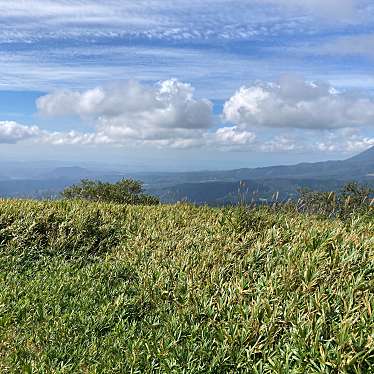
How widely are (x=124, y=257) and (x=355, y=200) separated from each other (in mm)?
9037

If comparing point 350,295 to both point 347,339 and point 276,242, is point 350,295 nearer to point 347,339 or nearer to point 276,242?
point 347,339

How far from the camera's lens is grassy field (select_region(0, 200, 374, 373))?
535 centimetres

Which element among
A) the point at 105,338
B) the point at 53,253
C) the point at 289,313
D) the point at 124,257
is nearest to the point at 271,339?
the point at 289,313

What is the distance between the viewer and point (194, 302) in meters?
6.89

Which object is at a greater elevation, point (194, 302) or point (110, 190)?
point (110, 190)

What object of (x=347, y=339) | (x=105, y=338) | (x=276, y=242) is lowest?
(x=105, y=338)

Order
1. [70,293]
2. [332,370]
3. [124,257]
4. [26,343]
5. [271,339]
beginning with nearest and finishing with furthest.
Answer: [332,370] < [271,339] < [26,343] < [70,293] < [124,257]

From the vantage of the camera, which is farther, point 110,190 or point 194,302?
point 110,190

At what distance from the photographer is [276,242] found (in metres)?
8.43

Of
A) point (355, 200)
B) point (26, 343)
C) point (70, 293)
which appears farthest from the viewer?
point (355, 200)

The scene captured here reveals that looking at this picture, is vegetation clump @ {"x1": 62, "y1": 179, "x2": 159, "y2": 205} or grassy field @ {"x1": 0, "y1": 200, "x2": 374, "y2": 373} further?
vegetation clump @ {"x1": 62, "y1": 179, "x2": 159, "y2": 205}

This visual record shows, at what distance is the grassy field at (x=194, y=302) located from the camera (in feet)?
17.5

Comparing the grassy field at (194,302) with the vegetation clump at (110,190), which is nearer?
the grassy field at (194,302)

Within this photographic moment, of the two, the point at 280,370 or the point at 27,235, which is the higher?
the point at 27,235
